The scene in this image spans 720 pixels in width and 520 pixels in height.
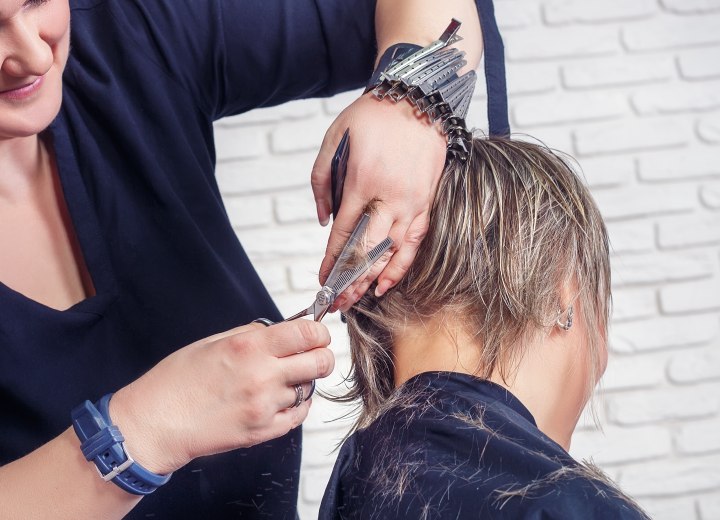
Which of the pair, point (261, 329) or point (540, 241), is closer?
point (261, 329)

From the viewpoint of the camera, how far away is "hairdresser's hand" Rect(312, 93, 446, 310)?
0.89 metres

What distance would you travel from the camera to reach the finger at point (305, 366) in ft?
2.54

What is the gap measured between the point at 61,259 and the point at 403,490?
48 centimetres

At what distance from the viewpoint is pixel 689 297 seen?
6.95 ft

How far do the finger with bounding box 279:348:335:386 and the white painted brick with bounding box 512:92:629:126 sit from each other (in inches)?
54.6

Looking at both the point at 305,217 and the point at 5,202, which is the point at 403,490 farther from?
the point at 305,217

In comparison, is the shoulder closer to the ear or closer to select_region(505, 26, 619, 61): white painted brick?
the ear

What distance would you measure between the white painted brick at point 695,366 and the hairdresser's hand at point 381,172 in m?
1.39

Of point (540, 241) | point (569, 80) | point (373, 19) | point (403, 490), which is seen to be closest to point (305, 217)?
point (569, 80)

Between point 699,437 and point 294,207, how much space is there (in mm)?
1131

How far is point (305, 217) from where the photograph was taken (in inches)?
80.1

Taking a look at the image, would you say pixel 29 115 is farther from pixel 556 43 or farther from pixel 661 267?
pixel 661 267

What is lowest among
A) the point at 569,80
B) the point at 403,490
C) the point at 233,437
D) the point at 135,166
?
the point at 569,80

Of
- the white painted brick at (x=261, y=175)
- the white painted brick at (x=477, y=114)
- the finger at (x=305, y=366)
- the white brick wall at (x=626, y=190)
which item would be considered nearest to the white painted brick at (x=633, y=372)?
the white brick wall at (x=626, y=190)
